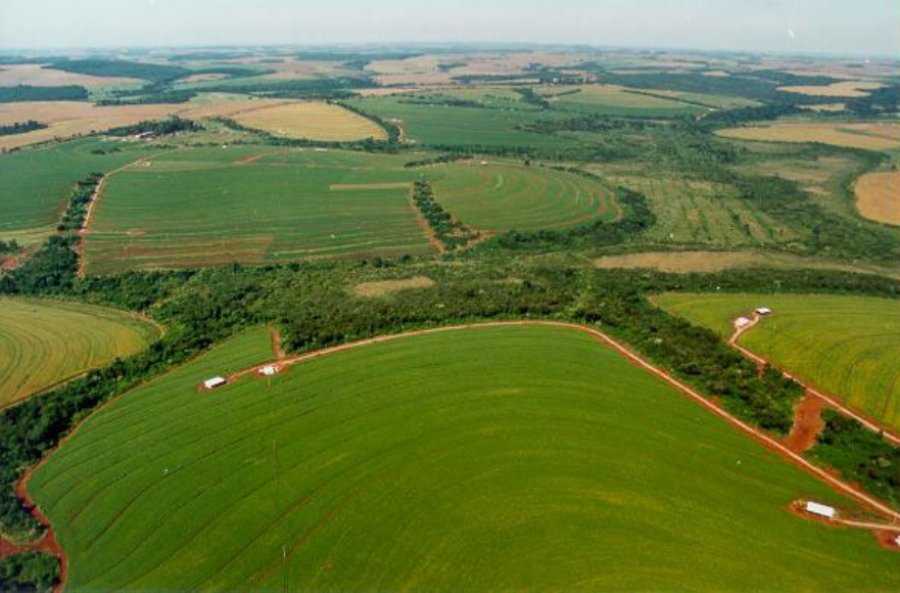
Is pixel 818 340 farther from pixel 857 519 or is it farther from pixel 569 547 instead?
pixel 569 547

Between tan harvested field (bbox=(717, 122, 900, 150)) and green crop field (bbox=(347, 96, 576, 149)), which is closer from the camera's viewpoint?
green crop field (bbox=(347, 96, 576, 149))

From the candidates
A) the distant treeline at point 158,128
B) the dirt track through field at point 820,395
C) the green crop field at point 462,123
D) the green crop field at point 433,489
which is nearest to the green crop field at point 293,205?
the green crop field at point 462,123

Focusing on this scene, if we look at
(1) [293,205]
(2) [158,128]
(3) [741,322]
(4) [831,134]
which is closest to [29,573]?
(3) [741,322]

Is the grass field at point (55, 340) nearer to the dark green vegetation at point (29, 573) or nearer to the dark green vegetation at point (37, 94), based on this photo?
the dark green vegetation at point (29, 573)

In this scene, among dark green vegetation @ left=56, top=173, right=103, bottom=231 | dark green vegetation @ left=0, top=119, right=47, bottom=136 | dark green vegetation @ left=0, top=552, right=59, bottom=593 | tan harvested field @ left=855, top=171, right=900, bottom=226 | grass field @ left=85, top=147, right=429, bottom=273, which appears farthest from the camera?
dark green vegetation @ left=0, top=119, right=47, bottom=136

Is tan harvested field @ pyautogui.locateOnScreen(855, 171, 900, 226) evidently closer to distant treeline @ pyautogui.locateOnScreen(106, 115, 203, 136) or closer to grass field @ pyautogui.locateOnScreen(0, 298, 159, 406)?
grass field @ pyautogui.locateOnScreen(0, 298, 159, 406)

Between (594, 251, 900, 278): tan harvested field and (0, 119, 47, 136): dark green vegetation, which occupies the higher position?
(0, 119, 47, 136): dark green vegetation

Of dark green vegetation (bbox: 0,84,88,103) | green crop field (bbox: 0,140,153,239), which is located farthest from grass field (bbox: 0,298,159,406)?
dark green vegetation (bbox: 0,84,88,103)
